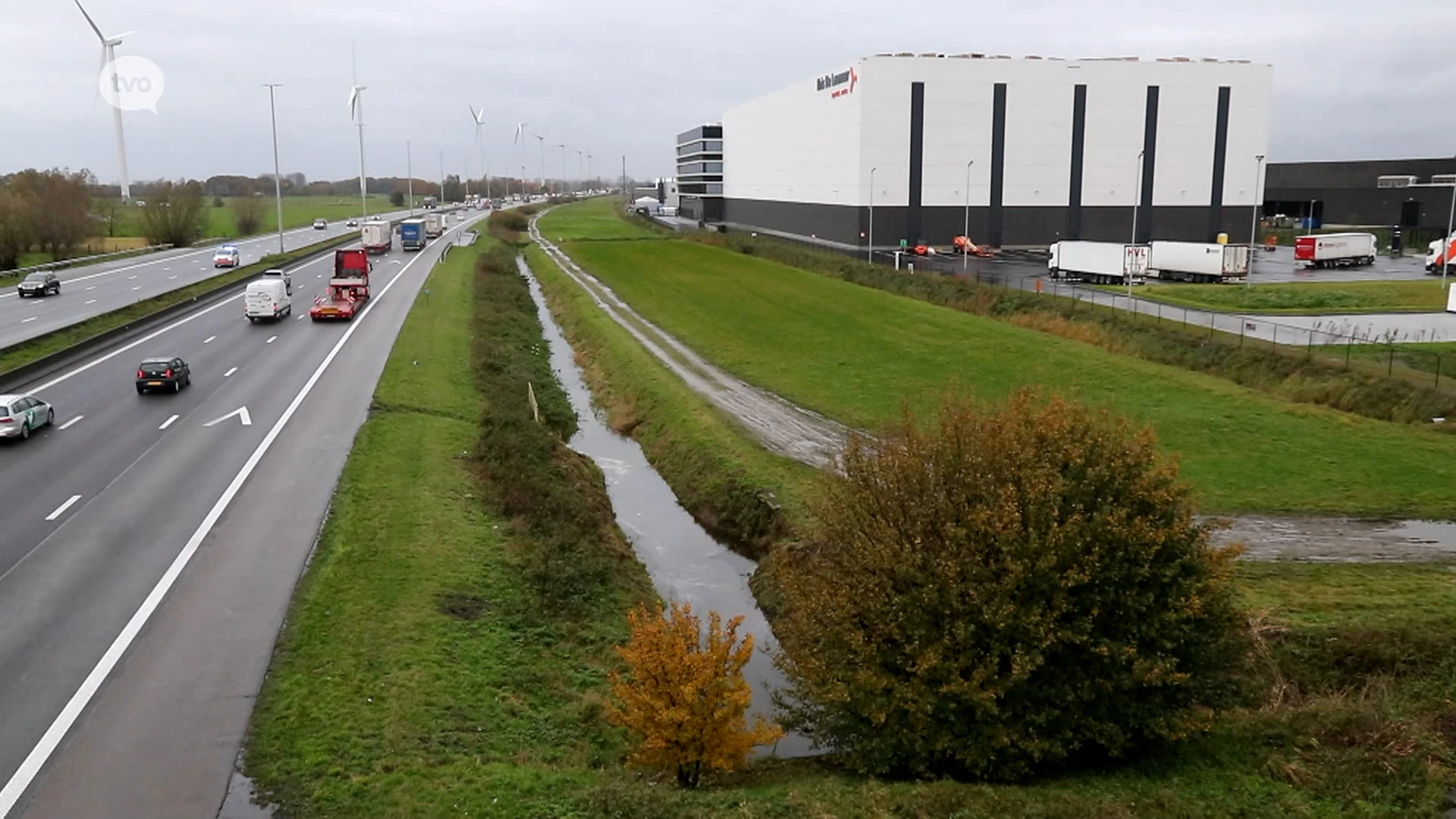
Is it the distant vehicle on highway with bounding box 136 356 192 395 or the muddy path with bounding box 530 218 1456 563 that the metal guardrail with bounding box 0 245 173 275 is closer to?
the distant vehicle on highway with bounding box 136 356 192 395

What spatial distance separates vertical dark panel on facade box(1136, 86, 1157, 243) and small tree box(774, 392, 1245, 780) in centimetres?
9202

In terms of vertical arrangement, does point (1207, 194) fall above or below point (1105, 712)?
above

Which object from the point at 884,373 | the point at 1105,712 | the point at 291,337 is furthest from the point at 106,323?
the point at 1105,712

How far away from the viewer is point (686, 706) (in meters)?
14.3

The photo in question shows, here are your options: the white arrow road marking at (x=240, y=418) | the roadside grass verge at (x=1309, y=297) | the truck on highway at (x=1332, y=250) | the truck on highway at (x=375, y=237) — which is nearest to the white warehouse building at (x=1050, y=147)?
the truck on highway at (x=1332, y=250)

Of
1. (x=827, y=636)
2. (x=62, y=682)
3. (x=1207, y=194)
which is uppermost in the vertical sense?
(x=1207, y=194)

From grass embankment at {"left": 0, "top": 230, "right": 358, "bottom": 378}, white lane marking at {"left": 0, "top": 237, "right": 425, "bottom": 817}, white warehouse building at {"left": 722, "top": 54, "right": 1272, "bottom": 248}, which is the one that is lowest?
white lane marking at {"left": 0, "top": 237, "right": 425, "bottom": 817}


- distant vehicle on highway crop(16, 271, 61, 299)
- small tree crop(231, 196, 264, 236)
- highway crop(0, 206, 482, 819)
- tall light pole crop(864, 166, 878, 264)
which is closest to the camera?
highway crop(0, 206, 482, 819)

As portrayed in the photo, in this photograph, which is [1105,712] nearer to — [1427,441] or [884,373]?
[1427,441]

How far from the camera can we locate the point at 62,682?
15625mm

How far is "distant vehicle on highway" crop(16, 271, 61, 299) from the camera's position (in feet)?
196

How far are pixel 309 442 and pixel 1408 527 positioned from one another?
27299 mm

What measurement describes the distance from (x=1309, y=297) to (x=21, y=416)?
197 feet

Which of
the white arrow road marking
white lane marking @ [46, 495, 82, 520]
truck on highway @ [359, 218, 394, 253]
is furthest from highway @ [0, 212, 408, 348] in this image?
white lane marking @ [46, 495, 82, 520]
